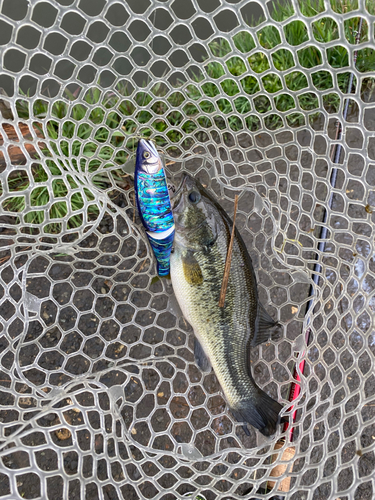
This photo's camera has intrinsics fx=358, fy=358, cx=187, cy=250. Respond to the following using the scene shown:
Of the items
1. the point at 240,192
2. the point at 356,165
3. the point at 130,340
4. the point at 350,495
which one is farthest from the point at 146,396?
the point at 356,165

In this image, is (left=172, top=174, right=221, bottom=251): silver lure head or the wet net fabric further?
the wet net fabric

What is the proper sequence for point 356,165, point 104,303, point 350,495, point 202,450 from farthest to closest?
point 356,165 < point 104,303 < point 202,450 < point 350,495

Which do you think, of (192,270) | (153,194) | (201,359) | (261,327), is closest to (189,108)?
(153,194)

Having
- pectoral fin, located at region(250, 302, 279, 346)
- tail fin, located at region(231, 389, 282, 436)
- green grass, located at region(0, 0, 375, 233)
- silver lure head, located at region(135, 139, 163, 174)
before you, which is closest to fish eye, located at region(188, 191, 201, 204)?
silver lure head, located at region(135, 139, 163, 174)

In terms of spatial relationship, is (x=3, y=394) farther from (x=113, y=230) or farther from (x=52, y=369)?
(x=113, y=230)

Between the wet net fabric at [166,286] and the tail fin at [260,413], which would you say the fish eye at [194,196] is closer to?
the wet net fabric at [166,286]

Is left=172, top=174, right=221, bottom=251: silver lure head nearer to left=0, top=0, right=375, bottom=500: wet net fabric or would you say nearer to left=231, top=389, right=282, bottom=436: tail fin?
left=0, top=0, right=375, bottom=500: wet net fabric

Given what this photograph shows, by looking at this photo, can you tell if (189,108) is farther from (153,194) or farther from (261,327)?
(261,327)
